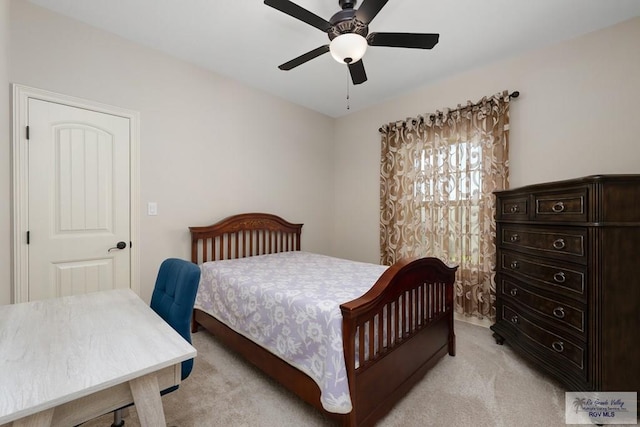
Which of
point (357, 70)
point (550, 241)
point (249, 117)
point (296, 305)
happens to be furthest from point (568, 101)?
point (249, 117)

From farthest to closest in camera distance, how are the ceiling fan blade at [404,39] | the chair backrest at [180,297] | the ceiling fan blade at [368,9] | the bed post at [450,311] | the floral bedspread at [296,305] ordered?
the bed post at [450,311] → the ceiling fan blade at [404,39] → the ceiling fan blade at [368,9] → the floral bedspread at [296,305] → the chair backrest at [180,297]

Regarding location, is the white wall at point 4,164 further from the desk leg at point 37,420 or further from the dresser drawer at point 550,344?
the dresser drawer at point 550,344

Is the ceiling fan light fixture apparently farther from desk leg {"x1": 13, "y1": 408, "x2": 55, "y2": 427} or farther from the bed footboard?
desk leg {"x1": 13, "y1": 408, "x2": 55, "y2": 427}

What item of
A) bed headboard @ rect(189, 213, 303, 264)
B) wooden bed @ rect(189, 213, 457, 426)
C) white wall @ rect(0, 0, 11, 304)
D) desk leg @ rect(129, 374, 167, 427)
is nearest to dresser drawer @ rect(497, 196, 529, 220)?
wooden bed @ rect(189, 213, 457, 426)

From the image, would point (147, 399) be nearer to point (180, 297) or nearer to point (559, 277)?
point (180, 297)

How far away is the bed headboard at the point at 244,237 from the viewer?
9.80 feet

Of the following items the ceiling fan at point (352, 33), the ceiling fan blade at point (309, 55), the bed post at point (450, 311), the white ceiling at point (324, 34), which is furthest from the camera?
the bed post at point (450, 311)

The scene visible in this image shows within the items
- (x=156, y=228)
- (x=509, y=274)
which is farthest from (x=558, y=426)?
(x=156, y=228)

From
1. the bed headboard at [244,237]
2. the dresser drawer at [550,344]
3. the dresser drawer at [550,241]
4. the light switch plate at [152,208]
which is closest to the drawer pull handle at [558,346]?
the dresser drawer at [550,344]

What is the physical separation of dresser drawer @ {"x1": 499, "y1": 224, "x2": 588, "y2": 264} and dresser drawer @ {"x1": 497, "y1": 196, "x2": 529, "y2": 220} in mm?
88

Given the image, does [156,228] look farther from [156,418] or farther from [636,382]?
[636,382]

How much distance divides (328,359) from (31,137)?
268cm

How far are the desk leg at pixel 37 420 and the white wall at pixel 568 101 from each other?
3498 mm

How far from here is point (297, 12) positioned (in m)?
1.67
